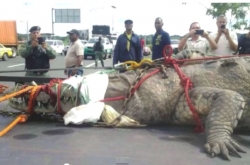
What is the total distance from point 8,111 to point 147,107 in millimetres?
1460

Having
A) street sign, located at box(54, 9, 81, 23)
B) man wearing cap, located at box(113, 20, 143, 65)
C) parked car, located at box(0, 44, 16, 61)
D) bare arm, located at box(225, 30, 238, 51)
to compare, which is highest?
street sign, located at box(54, 9, 81, 23)

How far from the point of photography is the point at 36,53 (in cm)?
598

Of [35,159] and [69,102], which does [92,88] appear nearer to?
[69,102]

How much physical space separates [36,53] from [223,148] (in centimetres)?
405

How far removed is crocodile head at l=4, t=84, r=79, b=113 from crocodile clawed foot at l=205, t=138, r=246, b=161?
52.8 inches

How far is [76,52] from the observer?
717 centimetres

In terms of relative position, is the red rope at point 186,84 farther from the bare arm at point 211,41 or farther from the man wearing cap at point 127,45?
the man wearing cap at point 127,45

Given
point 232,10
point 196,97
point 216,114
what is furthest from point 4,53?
point 216,114

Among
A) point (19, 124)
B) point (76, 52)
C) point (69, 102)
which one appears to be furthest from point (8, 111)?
point (76, 52)

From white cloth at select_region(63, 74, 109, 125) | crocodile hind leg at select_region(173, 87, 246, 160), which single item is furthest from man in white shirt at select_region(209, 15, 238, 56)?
white cloth at select_region(63, 74, 109, 125)

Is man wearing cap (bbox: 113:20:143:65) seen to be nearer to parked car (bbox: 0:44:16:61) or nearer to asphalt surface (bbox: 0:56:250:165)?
asphalt surface (bbox: 0:56:250:165)

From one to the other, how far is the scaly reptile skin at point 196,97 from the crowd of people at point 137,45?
912 mm

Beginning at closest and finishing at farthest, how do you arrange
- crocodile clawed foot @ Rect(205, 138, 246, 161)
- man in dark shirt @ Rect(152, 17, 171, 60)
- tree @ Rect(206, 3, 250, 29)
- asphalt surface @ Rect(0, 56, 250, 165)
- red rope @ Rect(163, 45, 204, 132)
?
asphalt surface @ Rect(0, 56, 250, 165)
crocodile clawed foot @ Rect(205, 138, 246, 161)
red rope @ Rect(163, 45, 204, 132)
man in dark shirt @ Rect(152, 17, 171, 60)
tree @ Rect(206, 3, 250, 29)

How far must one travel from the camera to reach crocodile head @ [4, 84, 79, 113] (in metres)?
3.44
